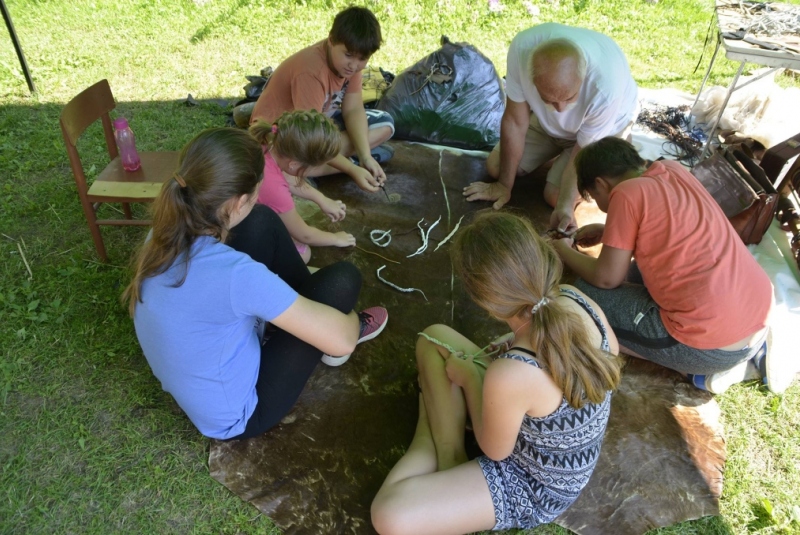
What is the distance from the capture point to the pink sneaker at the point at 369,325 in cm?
235

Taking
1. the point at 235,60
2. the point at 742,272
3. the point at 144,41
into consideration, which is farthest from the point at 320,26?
the point at 742,272

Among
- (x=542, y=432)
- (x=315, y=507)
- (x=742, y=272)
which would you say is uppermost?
(x=742, y=272)

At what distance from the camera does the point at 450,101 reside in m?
3.76

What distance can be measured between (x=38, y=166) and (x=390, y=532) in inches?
126

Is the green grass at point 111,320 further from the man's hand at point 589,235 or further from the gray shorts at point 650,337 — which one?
the man's hand at point 589,235

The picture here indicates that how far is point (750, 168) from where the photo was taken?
2949 millimetres

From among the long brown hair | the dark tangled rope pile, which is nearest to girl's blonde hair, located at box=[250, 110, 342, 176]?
the long brown hair

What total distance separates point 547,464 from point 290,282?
1.21 metres

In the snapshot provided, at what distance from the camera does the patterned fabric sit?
1634 millimetres

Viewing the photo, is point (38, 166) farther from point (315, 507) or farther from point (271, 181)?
point (315, 507)

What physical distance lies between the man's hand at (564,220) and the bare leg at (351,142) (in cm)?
124

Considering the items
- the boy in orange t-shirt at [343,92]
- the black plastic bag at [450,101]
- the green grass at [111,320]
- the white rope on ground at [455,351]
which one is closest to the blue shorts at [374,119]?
the boy in orange t-shirt at [343,92]

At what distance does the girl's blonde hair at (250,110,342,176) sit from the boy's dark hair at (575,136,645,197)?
1.02 metres

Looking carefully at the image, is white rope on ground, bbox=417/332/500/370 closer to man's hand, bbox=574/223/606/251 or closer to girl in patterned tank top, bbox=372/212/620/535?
girl in patterned tank top, bbox=372/212/620/535
